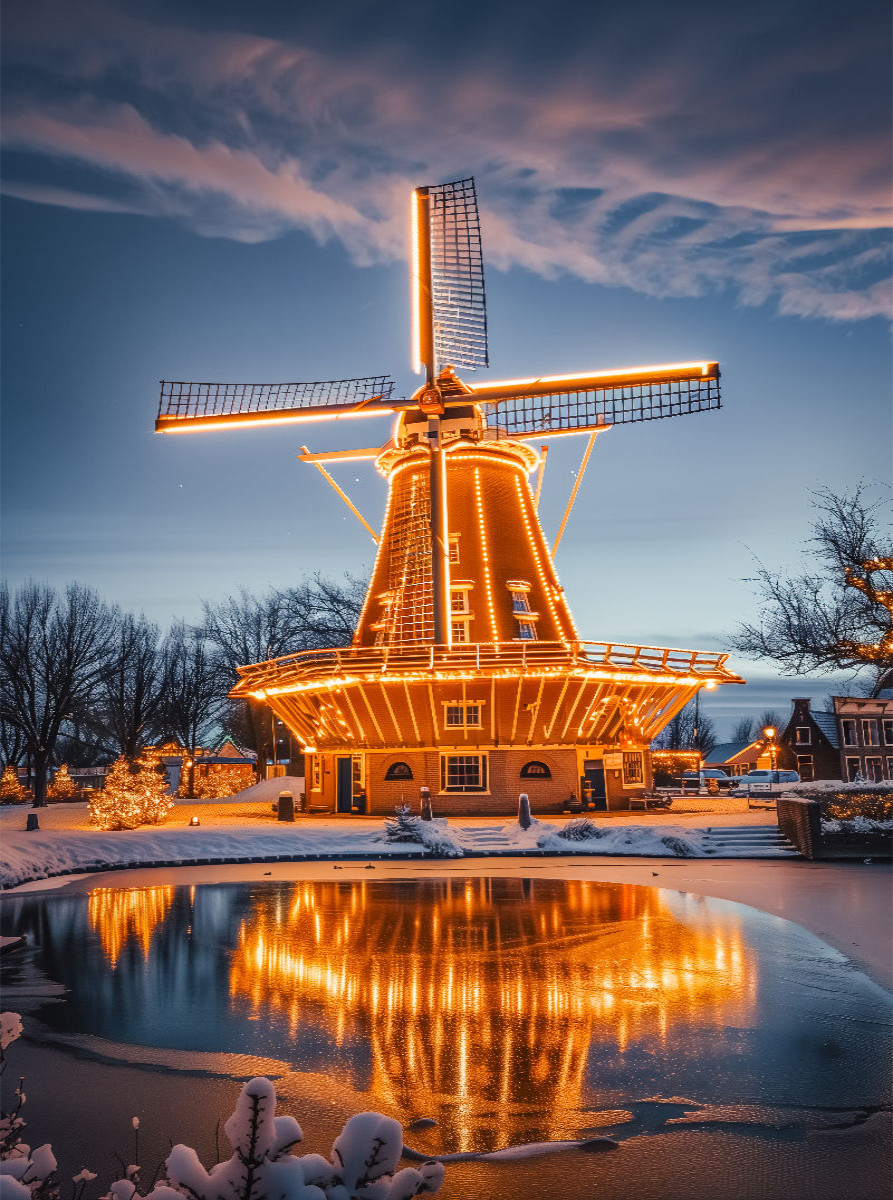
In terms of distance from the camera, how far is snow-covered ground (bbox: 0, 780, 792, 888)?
22.5 meters

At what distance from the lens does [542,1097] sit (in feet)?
20.0

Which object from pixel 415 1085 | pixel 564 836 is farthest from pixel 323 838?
pixel 415 1085

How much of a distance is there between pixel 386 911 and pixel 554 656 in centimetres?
1504

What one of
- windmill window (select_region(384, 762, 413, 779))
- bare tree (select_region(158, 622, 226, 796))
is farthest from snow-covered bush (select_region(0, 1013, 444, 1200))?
bare tree (select_region(158, 622, 226, 796))

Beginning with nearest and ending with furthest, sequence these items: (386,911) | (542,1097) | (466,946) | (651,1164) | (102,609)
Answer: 1. (651,1164)
2. (542,1097)
3. (466,946)
4. (386,911)
5. (102,609)

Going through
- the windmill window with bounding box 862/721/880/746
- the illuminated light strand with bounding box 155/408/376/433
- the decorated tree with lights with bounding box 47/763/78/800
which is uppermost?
the illuminated light strand with bounding box 155/408/376/433

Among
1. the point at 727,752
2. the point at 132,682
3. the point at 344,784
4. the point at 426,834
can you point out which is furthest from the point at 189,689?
the point at 727,752

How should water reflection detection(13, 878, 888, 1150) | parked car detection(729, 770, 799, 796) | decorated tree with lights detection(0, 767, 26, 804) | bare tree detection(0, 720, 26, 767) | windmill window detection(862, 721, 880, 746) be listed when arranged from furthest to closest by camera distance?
1. windmill window detection(862, 721, 880, 746)
2. bare tree detection(0, 720, 26, 767)
3. parked car detection(729, 770, 799, 796)
4. decorated tree with lights detection(0, 767, 26, 804)
5. water reflection detection(13, 878, 888, 1150)

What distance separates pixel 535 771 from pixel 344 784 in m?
7.02

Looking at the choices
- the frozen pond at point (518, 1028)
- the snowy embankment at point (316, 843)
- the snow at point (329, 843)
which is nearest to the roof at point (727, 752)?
the snow at point (329, 843)

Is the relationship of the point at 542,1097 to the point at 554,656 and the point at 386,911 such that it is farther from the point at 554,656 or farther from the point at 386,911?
the point at 554,656

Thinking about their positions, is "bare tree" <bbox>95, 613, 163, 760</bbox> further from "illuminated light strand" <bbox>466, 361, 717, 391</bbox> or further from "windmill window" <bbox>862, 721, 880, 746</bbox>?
"windmill window" <bbox>862, 721, 880, 746</bbox>

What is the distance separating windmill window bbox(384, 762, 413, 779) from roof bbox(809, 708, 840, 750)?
112ft

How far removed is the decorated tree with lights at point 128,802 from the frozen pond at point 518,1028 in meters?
14.7
